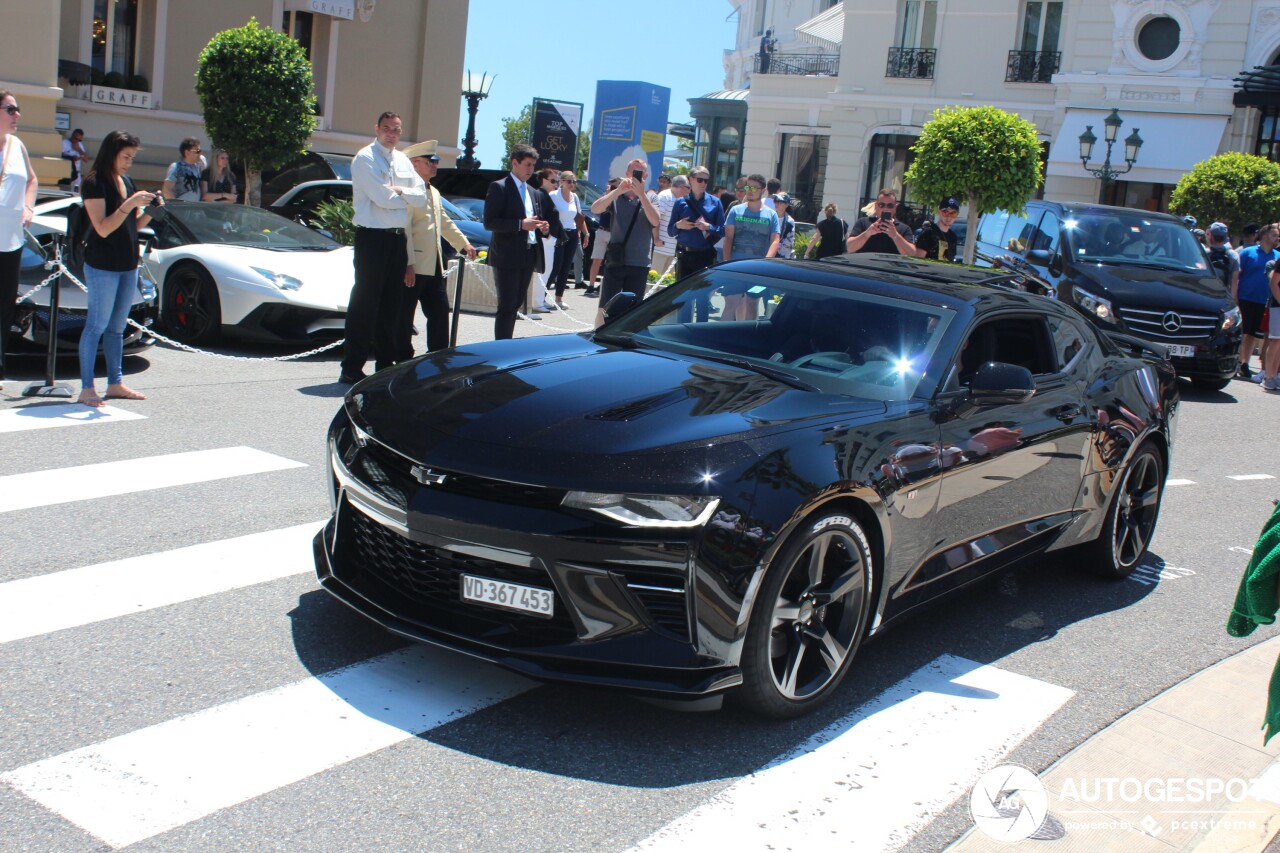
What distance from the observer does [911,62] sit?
38.8 metres

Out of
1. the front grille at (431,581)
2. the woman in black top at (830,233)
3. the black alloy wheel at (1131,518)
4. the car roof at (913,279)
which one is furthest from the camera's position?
the woman in black top at (830,233)

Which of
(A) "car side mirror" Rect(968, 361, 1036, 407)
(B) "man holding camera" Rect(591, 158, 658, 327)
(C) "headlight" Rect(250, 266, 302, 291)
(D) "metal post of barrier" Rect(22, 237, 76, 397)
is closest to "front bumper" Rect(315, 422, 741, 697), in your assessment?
(A) "car side mirror" Rect(968, 361, 1036, 407)

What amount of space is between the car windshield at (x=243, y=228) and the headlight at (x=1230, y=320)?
9446 mm

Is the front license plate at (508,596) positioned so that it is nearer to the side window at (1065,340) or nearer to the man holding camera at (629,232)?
the side window at (1065,340)

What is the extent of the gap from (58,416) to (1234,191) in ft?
68.5

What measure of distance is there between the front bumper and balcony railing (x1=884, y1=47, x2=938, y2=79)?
37400 mm

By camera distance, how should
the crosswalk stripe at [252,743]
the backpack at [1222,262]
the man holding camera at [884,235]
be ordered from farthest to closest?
the backpack at [1222,262] < the man holding camera at [884,235] < the crosswalk stripe at [252,743]

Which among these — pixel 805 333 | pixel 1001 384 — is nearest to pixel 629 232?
pixel 805 333

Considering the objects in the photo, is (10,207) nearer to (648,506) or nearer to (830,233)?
(648,506)

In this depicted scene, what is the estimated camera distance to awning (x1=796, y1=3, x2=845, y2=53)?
4350 centimetres

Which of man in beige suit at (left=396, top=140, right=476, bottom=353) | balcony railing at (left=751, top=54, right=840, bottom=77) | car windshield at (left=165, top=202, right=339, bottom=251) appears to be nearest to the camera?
man in beige suit at (left=396, top=140, right=476, bottom=353)

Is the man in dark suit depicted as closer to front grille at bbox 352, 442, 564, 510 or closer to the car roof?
the car roof

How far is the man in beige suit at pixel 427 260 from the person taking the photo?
9602mm

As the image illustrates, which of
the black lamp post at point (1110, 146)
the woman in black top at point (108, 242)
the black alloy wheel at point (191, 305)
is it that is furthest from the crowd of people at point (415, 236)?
the black lamp post at point (1110, 146)
